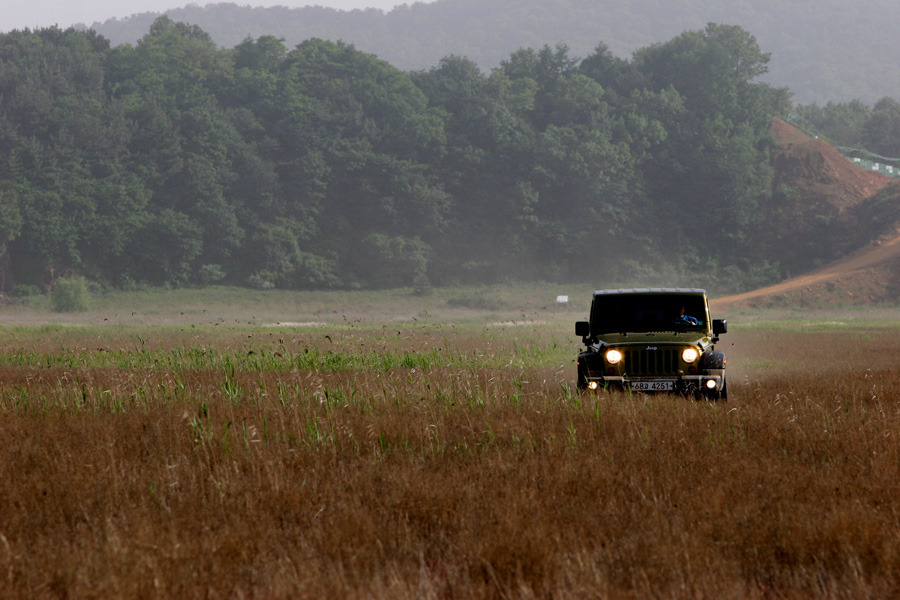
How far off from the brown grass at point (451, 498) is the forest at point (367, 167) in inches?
3025

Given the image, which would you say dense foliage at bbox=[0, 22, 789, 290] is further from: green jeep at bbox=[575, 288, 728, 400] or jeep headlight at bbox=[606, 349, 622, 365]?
jeep headlight at bbox=[606, 349, 622, 365]

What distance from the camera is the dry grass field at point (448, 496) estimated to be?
20.5ft

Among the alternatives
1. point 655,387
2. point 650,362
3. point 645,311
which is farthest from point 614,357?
point 645,311

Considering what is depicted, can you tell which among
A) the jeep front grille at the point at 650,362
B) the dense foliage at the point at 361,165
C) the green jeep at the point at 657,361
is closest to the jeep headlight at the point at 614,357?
the green jeep at the point at 657,361

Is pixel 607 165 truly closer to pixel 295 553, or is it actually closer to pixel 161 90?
pixel 161 90

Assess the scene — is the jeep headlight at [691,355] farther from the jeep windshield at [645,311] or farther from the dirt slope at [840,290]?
the dirt slope at [840,290]

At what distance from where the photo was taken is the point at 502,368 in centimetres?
2153

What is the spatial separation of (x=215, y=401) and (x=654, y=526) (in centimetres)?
899

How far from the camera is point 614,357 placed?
1477 cm

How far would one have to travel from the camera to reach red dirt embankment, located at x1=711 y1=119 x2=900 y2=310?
251ft

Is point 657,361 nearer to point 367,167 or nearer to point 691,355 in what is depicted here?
point 691,355

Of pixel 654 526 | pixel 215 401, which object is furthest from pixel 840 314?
pixel 654 526

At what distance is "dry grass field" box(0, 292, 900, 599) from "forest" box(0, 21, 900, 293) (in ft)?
249

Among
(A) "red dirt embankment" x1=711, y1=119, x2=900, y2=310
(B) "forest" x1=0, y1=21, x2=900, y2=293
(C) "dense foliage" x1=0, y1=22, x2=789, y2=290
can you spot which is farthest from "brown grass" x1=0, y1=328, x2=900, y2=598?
(B) "forest" x1=0, y1=21, x2=900, y2=293
